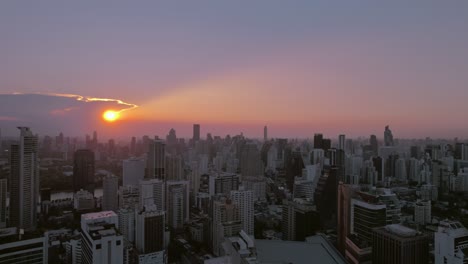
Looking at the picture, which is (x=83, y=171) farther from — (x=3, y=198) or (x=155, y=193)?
(x=3, y=198)

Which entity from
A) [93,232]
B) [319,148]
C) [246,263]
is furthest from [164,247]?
[319,148]

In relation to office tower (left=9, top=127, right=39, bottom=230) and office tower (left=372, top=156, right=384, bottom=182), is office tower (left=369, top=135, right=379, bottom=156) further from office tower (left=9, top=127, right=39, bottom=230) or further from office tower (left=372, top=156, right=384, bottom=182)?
office tower (left=9, top=127, right=39, bottom=230)

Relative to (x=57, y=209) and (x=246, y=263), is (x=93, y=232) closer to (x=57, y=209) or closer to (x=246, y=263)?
(x=246, y=263)

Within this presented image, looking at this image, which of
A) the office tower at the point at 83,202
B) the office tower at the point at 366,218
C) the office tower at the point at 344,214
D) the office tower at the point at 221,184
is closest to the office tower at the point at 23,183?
the office tower at the point at 83,202

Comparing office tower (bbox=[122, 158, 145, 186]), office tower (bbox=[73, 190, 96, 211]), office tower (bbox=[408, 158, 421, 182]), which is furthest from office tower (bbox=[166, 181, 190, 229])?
office tower (bbox=[408, 158, 421, 182])

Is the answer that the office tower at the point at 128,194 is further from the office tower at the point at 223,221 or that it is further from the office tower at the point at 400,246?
the office tower at the point at 400,246

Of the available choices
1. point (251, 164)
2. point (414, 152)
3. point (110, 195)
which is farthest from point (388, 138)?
point (110, 195)

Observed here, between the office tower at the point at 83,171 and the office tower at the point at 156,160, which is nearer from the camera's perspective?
the office tower at the point at 83,171
